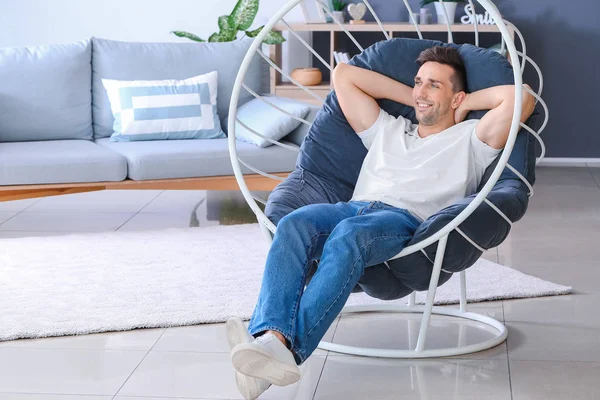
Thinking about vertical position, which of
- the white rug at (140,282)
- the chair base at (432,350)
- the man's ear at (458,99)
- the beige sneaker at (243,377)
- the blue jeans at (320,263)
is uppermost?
the man's ear at (458,99)

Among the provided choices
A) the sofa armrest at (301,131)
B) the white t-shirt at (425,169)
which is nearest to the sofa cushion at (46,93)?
the sofa armrest at (301,131)

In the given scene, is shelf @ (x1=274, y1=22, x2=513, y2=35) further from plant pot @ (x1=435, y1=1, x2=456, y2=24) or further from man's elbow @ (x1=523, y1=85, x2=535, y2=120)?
man's elbow @ (x1=523, y1=85, x2=535, y2=120)

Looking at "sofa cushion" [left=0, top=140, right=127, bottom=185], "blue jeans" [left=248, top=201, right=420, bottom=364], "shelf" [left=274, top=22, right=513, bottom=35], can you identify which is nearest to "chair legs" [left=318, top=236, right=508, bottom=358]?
"blue jeans" [left=248, top=201, right=420, bottom=364]

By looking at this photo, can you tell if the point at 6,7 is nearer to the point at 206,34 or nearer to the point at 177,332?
the point at 206,34

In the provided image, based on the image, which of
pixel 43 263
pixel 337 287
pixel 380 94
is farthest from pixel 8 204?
pixel 337 287

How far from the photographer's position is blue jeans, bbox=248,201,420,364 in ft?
7.61

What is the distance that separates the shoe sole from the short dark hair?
3.79 feet

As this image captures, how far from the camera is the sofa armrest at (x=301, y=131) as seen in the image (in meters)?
4.36

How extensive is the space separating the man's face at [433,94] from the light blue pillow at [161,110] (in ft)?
6.16

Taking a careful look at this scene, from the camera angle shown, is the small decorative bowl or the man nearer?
the man

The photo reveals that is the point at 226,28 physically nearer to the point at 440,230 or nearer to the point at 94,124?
the point at 94,124

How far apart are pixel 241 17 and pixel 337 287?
336cm

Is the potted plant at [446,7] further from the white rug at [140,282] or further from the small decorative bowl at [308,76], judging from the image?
the white rug at [140,282]

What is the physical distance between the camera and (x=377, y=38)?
20.6 feet
